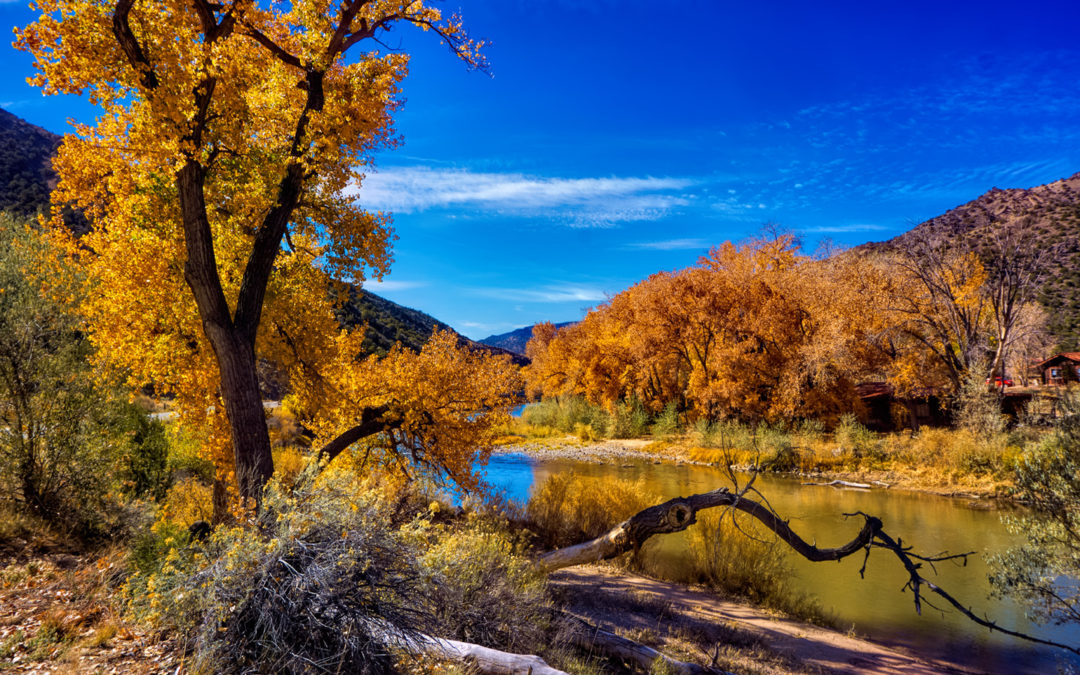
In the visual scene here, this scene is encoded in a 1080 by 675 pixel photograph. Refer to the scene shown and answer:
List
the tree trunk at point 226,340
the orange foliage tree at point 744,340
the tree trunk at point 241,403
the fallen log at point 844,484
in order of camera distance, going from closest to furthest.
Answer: the tree trunk at point 226,340 → the tree trunk at point 241,403 → the fallen log at point 844,484 → the orange foliage tree at point 744,340

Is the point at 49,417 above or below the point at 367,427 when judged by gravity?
below

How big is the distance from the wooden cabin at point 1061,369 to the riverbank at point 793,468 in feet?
64.4

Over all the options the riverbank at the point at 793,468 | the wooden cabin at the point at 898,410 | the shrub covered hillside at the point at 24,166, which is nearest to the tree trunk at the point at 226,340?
the riverbank at the point at 793,468

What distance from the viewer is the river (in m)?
9.32

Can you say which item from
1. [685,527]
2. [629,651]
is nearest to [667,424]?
[685,527]

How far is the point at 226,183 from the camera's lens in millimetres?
8219

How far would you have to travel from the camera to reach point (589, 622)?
313 inches

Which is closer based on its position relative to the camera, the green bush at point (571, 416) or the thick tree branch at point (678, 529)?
the thick tree branch at point (678, 529)

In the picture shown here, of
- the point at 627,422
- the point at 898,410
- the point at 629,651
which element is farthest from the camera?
the point at 627,422

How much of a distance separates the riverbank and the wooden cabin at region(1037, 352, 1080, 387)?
1963cm

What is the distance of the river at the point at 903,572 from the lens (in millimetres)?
9320

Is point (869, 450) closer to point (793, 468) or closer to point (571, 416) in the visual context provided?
point (793, 468)

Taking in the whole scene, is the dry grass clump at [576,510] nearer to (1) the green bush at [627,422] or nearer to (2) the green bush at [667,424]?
(2) the green bush at [667,424]

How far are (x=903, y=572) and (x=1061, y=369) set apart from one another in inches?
1495
